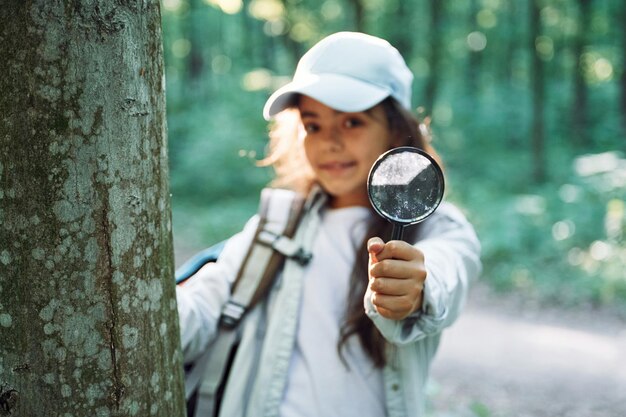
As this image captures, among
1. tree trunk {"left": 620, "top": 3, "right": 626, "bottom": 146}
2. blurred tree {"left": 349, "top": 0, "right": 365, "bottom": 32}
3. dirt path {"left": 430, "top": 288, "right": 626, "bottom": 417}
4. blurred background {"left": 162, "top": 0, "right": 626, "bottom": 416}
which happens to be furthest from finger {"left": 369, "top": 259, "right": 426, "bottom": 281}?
tree trunk {"left": 620, "top": 3, "right": 626, "bottom": 146}

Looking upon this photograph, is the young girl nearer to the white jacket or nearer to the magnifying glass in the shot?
the white jacket

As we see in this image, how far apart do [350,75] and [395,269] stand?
934 mm

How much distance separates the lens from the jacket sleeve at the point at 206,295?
222 centimetres

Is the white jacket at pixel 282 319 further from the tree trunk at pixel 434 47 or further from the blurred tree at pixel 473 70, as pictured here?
the blurred tree at pixel 473 70

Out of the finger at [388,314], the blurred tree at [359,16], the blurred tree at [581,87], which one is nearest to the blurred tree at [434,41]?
the blurred tree at [581,87]

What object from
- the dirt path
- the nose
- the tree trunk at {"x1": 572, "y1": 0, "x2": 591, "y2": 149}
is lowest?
the dirt path

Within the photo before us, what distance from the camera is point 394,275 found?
1.58m

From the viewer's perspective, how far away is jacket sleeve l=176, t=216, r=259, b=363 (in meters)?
2.22

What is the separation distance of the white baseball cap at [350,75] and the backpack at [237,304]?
521 millimetres

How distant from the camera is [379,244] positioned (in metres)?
1.51

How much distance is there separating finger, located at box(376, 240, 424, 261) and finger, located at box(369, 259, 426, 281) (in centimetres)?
1

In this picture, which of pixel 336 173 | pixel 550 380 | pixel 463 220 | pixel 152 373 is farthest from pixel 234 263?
pixel 550 380

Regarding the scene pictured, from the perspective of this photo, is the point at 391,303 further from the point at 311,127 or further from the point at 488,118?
the point at 488,118

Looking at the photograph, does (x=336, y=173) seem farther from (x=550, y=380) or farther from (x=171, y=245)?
(x=550, y=380)
